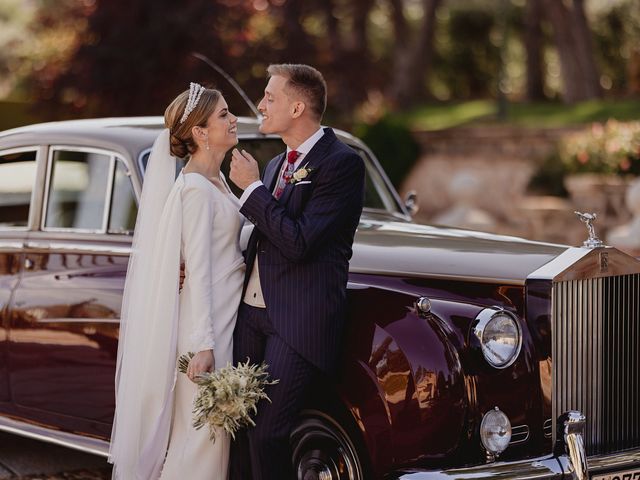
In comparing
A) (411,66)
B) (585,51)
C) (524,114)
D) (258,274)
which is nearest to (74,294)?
(258,274)

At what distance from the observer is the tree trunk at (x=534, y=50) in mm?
21922

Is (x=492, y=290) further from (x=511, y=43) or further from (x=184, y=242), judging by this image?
(x=511, y=43)

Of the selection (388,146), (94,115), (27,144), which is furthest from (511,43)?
(27,144)

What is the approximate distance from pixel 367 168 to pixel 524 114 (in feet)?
46.3

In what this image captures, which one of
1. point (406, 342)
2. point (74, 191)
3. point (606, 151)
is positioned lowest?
point (406, 342)

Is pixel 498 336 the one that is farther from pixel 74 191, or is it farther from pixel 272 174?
pixel 74 191

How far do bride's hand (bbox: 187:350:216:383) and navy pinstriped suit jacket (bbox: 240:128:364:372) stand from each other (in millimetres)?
285

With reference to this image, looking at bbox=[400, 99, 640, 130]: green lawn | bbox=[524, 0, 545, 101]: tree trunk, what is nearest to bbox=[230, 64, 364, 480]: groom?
bbox=[400, 99, 640, 130]: green lawn

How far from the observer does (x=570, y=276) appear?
4086mm

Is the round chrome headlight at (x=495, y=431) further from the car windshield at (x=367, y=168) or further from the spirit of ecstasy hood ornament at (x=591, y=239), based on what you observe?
the car windshield at (x=367, y=168)

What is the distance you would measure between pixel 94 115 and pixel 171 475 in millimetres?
11949

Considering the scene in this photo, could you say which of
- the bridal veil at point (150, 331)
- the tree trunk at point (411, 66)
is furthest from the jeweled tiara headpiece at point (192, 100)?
the tree trunk at point (411, 66)

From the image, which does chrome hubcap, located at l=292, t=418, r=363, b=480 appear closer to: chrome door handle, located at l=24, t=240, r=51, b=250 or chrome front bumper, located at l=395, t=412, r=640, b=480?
chrome front bumper, located at l=395, t=412, r=640, b=480

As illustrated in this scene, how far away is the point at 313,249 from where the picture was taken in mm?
3777
